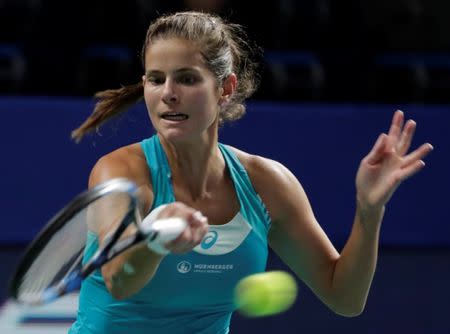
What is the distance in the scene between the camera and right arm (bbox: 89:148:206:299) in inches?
83.8

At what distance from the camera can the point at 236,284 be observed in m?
2.76

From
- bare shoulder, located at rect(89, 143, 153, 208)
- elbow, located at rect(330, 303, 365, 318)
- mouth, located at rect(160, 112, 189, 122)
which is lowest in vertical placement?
elbow, located at rect(330, 303, 365, 318)

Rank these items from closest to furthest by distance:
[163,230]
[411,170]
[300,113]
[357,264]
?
[163,230], [411,170], [357,264], [300,113]

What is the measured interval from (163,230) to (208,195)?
76 centimetres

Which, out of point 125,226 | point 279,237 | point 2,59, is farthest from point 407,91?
point 125,226

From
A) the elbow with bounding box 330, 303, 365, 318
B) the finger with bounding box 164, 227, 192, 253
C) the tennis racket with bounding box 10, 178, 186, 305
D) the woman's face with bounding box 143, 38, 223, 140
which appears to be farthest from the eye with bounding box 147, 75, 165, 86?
the elbow with bounding box 330, 303, 365, 318

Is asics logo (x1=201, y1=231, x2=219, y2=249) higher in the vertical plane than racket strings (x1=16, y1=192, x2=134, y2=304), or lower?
lower

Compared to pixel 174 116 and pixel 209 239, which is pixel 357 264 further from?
pixel 174 116

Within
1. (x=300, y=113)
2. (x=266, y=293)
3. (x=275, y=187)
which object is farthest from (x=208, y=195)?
(x=300, y=113)

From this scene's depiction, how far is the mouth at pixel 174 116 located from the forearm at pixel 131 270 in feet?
1.46

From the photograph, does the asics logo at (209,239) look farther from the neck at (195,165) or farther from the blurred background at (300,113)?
the blurred background at (300,113)

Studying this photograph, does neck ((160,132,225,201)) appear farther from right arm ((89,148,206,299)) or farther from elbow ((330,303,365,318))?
elbow ((330,303,365,318))

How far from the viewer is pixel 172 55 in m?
2.66

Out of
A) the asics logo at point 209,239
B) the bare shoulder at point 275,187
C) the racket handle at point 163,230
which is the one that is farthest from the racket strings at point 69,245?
the bare shoulder at point 275,187
